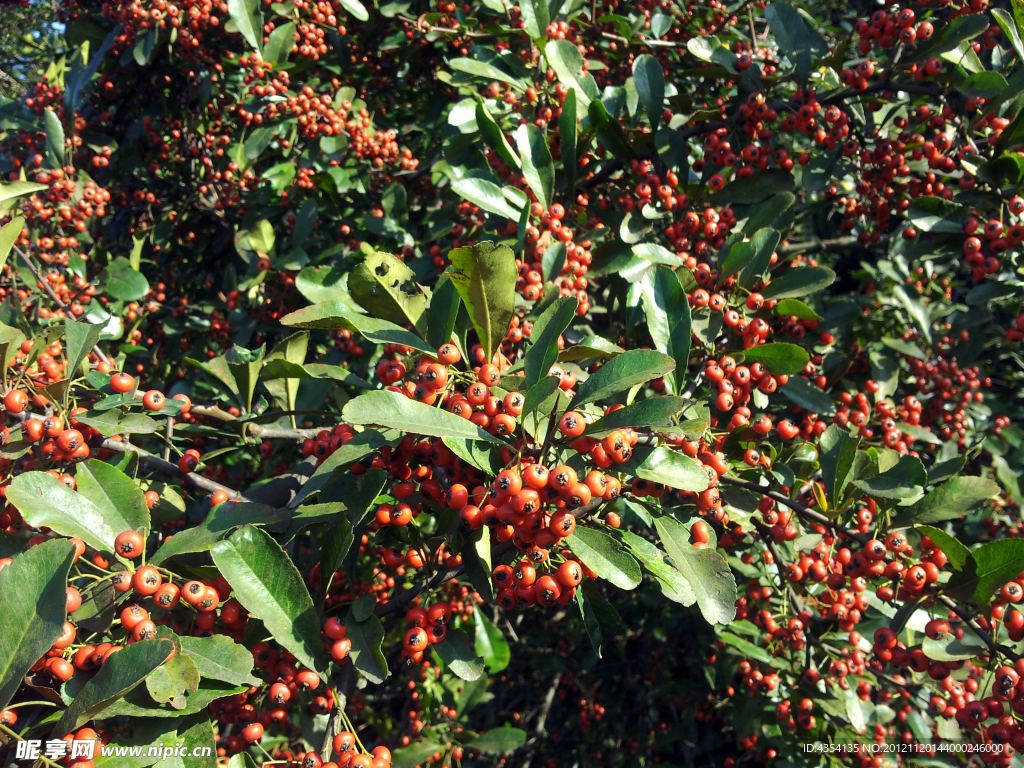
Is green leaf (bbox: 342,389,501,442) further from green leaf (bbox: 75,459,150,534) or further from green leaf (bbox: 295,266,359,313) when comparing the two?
green leaf (bbox: 295,266,359,313)

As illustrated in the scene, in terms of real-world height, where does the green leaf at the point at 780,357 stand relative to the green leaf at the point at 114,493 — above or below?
A: below

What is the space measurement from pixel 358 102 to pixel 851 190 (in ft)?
10.7

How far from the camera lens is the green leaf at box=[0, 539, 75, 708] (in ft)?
4.64

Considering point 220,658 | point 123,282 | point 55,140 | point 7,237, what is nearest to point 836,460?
point 220,658

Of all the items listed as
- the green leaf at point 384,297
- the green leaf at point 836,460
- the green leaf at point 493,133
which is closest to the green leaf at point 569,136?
the green leaf at point 493,133

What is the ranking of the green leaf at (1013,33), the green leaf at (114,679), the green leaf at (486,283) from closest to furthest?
the green leaf at (114,679) < the green leaf at (486,283) < the green leaf at (1013,33)

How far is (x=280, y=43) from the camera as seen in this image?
3.93 m

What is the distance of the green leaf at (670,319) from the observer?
2062 mm

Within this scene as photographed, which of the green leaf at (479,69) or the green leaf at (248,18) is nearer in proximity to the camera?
the green leaf at (479,69)

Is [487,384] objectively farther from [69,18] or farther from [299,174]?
[69,18]

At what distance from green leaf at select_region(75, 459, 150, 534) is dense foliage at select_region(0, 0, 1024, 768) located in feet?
0.04

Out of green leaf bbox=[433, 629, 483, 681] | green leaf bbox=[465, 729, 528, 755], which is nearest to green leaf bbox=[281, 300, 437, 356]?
green leaf bbox=[433, 629, 483, 681]

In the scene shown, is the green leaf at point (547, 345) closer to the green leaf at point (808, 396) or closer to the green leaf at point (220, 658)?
the green leaf at point (220, 658)

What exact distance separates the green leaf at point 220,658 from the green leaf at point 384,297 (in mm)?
1058
